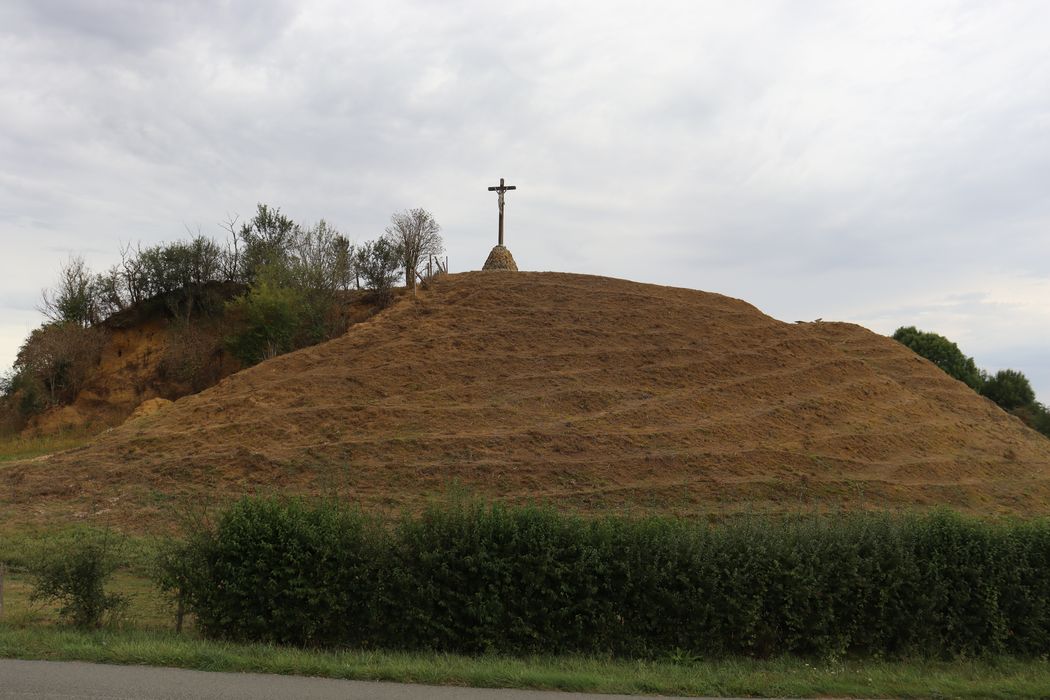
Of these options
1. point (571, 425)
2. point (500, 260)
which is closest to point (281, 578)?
point (571, 425)

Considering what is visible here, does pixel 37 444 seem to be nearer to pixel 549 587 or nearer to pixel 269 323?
pixel 269 323

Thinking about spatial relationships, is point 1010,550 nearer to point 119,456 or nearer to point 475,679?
point 475,679

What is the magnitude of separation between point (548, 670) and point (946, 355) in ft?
124

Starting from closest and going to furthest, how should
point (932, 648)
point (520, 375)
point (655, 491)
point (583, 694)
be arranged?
point (583, 694) < point (932, 648) < point (655, 491) < point (520, 375)

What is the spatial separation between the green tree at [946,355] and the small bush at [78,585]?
125 feet

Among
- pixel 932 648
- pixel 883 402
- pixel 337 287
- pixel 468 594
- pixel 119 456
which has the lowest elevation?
pixel 932 648

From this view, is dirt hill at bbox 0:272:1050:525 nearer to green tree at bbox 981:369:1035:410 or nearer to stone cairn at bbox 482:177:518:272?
stone cairn at bbox 482:177:518:272

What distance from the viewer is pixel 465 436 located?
16.0 metres

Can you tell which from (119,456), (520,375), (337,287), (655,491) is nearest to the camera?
(655,491)

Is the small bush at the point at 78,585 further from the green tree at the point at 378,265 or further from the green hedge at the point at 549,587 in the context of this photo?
the green tree at the point at 378,265

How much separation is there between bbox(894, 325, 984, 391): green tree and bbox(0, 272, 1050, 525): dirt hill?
16811 mm

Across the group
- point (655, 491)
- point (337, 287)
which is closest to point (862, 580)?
point (655, 491)

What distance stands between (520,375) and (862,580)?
11.4 m

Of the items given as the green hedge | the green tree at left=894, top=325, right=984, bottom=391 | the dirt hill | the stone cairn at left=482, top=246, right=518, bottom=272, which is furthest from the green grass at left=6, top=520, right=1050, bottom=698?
the green tree at left=894, top=325, right=984, bottom=391
